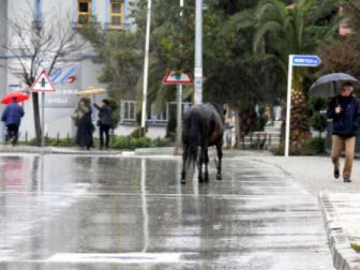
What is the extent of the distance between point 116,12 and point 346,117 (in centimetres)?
3664

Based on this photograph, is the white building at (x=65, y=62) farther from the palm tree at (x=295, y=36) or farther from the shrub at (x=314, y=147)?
the shrub at (x=314, y=147)

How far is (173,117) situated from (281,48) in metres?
12.3

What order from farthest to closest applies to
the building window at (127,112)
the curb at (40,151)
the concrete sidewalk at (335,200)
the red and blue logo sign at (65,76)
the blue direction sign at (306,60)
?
1. the red and blue logo sign at (65,76)
2. the building window at (127,112)
3. the curb at (40,151)
4. the blue direction sign at (306,60)
5. the concrete sidewalk at (335,200)

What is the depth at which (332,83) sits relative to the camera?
1861 centimetres

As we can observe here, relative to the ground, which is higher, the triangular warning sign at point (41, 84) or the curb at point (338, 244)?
the triangular warning sign at point (41, 84)

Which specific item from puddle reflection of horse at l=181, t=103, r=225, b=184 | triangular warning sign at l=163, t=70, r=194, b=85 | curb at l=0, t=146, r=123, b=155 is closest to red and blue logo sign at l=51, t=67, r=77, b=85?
curb at l=0, t=146, r=123, b=155

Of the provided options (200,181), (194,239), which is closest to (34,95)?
(200,181)

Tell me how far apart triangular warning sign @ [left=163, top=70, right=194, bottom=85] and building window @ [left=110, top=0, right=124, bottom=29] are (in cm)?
2376

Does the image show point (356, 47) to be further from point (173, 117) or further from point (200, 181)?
point (173, 117)

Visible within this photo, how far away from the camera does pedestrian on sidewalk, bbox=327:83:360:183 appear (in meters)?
17.3

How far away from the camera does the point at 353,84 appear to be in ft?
60.6

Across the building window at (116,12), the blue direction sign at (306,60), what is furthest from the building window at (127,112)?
the blue direction sign at (306,60)

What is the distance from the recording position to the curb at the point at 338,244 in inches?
356

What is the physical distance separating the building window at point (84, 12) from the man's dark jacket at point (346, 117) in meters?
33.4
